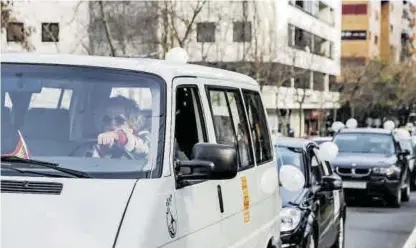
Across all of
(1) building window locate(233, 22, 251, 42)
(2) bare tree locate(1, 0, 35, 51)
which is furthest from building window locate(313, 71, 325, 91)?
(2) bare tree locate(1, 0, 35, 51)

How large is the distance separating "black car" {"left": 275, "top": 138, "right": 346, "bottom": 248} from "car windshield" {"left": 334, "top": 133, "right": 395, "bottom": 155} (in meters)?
7.91

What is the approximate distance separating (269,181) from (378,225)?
872 centimetres

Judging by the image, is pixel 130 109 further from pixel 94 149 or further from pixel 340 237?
pixel 340 237

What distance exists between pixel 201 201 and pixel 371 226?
10428 mm

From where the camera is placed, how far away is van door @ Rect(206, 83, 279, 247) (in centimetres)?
538

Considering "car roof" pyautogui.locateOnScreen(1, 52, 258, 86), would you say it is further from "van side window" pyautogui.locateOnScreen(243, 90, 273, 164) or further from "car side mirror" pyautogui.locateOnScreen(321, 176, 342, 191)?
"car side mirror" pyautogui.locateOnScreen(321, 176, 342, 191)

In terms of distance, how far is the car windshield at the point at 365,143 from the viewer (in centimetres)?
1928

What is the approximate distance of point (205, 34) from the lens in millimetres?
37531

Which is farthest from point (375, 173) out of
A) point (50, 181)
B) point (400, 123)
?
point (400, 123)

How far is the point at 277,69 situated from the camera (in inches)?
1730

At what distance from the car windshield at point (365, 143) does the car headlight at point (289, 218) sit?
1043cm

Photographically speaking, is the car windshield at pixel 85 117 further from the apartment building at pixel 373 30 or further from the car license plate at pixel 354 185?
the apartment building at pixel 373 30

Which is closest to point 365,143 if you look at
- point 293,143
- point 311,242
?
point 293,143

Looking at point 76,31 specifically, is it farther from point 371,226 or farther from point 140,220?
point 140,220
